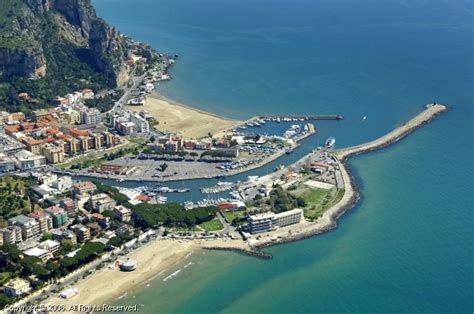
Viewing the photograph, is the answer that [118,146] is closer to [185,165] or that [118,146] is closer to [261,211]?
[185,165]

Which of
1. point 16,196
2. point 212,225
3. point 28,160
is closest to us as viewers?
point 212,225

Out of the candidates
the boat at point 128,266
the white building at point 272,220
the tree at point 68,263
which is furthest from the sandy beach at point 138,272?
the white building at point 272,220

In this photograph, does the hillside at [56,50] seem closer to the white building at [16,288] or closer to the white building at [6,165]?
the white building at [6,165]

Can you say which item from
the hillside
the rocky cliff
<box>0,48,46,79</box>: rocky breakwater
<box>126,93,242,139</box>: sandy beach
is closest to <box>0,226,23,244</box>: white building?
<box>126,93,242,139</box>: sandy beach

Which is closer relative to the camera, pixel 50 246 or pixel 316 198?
pixel 50 246

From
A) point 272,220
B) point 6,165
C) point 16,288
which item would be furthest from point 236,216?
point 6,165

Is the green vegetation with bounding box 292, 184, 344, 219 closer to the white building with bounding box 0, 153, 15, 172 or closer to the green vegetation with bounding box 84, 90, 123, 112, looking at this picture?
the white building with bounding box 0, 153, 15, 172

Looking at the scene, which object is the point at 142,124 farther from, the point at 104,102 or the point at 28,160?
the point at 28,160

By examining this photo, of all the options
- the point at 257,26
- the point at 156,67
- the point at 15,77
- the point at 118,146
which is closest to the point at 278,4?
the point at 257,26

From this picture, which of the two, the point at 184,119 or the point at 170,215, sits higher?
the point at 184,119
